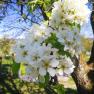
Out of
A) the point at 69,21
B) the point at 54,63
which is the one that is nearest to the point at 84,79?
the point at 69,21

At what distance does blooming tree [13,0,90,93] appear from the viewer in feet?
5.21

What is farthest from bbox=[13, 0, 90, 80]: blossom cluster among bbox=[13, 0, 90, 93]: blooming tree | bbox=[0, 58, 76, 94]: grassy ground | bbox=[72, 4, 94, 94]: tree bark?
bbox=[0, 58, 76, 94]: grassy ground

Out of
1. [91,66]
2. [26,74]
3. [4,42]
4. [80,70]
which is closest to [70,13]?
[26,74]

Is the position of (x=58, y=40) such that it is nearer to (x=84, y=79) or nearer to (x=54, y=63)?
(x=54, y=63)

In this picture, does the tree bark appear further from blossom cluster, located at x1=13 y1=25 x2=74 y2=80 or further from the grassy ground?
blossom cluster, located at x1=13 y1=25 x2=74 y2=80

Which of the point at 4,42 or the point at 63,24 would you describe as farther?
the point at 4,42

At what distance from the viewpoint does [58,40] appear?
1644 mm

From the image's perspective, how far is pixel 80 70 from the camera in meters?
8.20

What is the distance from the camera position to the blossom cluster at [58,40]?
1585 mm

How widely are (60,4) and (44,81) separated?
1.46 feet

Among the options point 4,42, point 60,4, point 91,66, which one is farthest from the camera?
point 4,42

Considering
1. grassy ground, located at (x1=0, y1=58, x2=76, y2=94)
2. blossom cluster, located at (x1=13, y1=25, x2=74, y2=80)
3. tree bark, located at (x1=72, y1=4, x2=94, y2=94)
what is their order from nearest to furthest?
blossom cluster, located at (x1=13, y1=25, x2=74, y2=80) < tree bark, located at (x1=72, y1=4, x2=94, y2=94) < grassy ground, located at (x1=0, y1=58, x2=76, y2=94)

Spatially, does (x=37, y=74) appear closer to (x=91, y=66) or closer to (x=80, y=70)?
(x=80, y=70)

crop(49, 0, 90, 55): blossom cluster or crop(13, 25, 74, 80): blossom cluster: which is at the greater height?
crop(49, 0, 90, 55): blossom cluster
